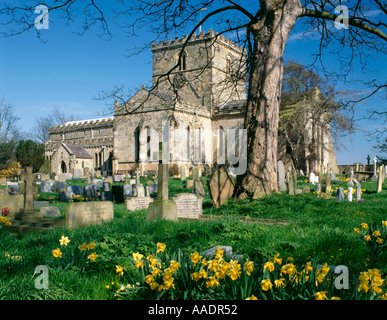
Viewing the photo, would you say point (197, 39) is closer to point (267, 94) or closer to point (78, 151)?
point (78, 151)

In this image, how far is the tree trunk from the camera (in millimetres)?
10484

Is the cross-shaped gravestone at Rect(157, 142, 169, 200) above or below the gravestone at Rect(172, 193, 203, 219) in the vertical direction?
above

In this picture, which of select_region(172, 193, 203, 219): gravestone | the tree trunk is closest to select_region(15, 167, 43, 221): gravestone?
select_region(172, 193, 203, 219): gravestone

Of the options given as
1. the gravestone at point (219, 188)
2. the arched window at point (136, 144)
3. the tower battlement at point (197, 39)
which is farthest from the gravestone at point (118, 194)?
the tower battlement at point (197, 39)

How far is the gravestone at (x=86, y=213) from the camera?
6879mm

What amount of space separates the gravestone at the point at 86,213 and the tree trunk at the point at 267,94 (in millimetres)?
4386

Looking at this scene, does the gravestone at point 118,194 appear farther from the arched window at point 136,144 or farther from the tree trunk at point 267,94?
the arched window at point 136,144

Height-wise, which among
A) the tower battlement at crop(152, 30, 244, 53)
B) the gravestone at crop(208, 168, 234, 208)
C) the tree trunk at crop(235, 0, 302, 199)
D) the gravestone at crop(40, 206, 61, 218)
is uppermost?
the tower battlement at crop(152, 30, 244, 53)

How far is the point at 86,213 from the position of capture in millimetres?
7082

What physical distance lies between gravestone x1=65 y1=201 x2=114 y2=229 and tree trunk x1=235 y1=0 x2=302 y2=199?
439cm

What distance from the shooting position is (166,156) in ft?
31.2

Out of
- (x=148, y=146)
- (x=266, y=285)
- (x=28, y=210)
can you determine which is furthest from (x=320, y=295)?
(x=148, y=146)

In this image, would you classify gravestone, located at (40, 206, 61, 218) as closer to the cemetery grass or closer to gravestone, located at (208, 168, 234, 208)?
the cemetery grass
